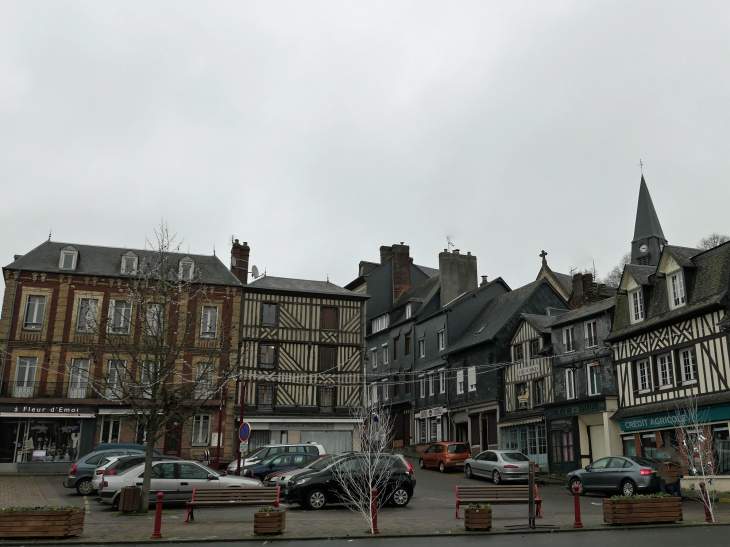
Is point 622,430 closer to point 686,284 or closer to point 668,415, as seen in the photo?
point 668,415

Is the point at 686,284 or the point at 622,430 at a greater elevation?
the point at 686,284

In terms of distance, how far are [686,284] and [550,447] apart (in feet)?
28.4

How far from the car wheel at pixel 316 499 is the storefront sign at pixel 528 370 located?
1551 centimetres

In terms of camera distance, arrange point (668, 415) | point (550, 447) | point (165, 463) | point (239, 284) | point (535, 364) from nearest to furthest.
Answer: point (165, 463), point (668, 415), point (550, 447), point (535, 364), point (239, 284)

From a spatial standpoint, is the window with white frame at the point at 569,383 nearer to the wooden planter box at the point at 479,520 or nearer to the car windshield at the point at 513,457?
the car windshield at the point at 513,457

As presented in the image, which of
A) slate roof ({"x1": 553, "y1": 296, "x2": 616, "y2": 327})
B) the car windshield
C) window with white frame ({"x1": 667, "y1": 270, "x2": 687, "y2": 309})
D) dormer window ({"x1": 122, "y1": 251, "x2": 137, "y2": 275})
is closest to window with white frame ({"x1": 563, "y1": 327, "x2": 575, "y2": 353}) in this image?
slate roof ({"x1": 553, "y1": 296, "x2": 616, "y2": 327})

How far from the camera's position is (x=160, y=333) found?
1667 centimetres

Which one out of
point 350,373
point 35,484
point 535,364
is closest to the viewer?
point 35,484

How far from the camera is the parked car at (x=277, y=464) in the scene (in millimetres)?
21797

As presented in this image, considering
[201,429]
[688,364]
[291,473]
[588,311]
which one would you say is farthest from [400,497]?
[201,429]

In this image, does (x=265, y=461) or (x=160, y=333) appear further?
(x=265, y=461)

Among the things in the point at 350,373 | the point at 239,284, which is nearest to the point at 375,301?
the point at 350,373

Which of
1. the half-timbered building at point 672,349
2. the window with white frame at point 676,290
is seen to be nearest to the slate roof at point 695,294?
the half-timbered building at point 672,349

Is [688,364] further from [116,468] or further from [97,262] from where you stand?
[97,262]
